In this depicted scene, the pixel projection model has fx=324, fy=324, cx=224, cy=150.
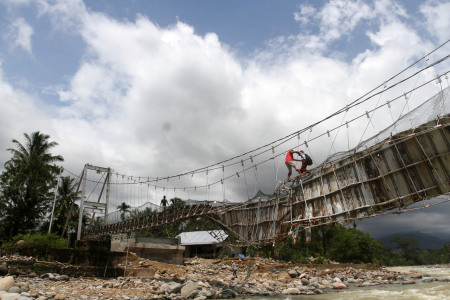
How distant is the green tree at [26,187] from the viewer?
28891 mm

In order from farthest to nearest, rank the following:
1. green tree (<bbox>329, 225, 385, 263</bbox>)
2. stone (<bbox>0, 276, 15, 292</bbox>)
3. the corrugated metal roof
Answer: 1. green tree (<bbox>329, 225, 385, 263</bbox>)
2. the corrugated metal roof
3. stone (<bbox>0, 276, 15, 292</bbox>)

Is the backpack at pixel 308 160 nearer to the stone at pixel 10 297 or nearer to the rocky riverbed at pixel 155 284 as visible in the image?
the rocky riverbed at pixel 155 284

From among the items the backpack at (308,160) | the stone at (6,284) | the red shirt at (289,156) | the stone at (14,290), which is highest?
the red shirt at (289,156)

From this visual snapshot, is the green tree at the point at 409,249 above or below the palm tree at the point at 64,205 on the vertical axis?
below

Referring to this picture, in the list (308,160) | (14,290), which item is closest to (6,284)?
(14,290)

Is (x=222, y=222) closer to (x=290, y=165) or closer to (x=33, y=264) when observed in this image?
(x=290, y=165)

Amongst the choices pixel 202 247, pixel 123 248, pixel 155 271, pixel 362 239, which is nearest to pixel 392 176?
pixel 155 271

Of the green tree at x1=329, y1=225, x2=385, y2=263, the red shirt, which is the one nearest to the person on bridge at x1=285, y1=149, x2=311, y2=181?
the red shirt

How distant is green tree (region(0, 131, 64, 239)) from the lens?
2889cm

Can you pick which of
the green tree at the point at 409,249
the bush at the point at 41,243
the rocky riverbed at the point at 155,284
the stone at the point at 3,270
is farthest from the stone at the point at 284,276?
the green tree at the point at 409,249

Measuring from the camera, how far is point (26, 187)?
1166 inches

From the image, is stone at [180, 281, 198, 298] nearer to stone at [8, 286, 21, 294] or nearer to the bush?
stone at [8, 286, 21, 294]

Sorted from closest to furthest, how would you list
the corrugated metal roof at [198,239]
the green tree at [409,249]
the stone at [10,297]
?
the stone at [10,297]
the corrugated metal roof at [198,239]
the green tree at [409,249]

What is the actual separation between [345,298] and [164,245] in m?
12.7
